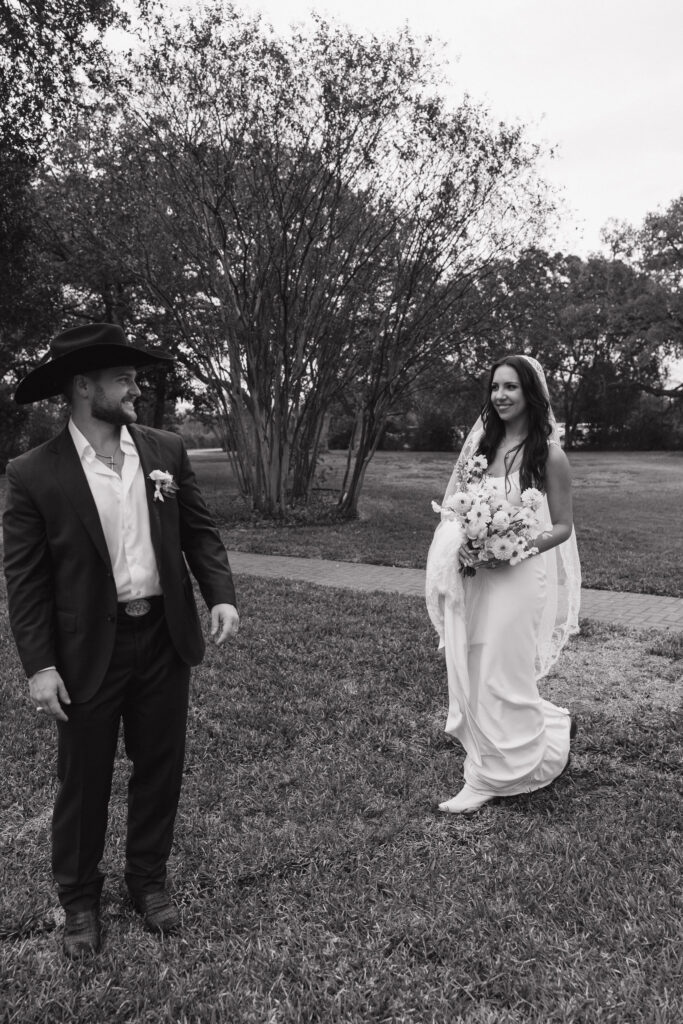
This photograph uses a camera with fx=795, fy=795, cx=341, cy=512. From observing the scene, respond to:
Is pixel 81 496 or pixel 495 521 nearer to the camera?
pixel 81 496

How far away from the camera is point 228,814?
13.0 feet

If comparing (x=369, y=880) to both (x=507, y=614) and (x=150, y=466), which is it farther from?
(x=150, y=466)

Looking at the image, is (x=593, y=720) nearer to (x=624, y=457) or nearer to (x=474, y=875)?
(x=474, y=875)

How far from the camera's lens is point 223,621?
3.15 meters

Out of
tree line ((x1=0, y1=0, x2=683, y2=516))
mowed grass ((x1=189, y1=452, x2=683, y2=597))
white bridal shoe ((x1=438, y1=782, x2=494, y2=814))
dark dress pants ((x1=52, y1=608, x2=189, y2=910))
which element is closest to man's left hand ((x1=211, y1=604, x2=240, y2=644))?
dark dress pants ((x1=52, y1=608, x2=189, y2=910))

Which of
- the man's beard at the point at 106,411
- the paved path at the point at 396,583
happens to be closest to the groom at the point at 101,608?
the man's beard at the point at 106,411

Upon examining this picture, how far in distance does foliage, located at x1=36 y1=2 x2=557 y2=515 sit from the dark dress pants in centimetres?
1153

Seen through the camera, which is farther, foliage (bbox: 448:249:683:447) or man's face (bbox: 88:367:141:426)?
foliage (bbox: 448:249:683:447)

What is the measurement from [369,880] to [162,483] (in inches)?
73.8

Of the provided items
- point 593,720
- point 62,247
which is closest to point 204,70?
point 62,247

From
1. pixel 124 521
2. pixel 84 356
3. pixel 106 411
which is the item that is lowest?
pixel 124 521

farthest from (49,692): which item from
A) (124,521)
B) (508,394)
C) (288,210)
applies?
(288,210)

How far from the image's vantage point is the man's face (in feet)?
9.64

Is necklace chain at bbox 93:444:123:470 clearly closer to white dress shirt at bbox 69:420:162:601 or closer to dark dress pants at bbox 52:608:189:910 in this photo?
white dress shirt at bbox 69:420:162:601
